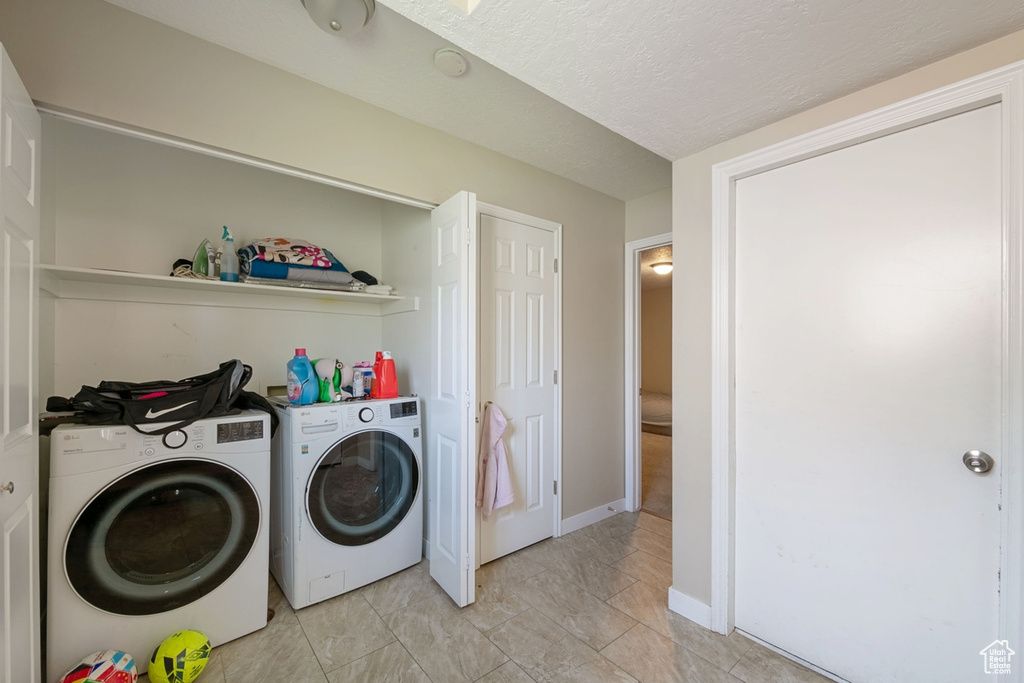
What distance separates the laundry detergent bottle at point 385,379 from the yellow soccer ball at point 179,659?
1215 millimetres

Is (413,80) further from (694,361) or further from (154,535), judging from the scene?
(154,535)

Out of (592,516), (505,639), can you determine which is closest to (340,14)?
(505,639)

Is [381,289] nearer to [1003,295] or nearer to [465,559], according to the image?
[465,559]

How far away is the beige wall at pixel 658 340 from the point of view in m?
7.04

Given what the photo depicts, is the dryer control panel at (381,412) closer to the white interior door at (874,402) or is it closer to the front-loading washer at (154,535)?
the front-loading washer at (154,535)

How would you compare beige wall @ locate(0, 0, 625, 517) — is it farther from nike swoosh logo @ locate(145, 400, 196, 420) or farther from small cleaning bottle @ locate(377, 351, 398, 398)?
nike swoosh logo @ locate(145, 400, 196, 420)

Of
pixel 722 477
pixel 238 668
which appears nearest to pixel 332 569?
pixel 238 668

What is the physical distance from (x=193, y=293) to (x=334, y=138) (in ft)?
3.85

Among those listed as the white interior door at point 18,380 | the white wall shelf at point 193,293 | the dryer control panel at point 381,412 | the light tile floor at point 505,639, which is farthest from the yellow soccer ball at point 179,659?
the white wall shelf at point 193,293

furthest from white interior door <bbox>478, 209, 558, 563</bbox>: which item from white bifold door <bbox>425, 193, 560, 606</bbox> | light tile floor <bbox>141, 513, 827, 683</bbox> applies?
light tile floor <bbox>141, 513, 827, 683</bbox>

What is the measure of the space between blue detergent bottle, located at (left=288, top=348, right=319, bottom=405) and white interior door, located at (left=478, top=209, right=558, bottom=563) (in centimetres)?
90

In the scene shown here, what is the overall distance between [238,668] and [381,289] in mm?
1836

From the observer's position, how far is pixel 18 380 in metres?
1.12

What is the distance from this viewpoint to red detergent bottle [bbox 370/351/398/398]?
2.27m
